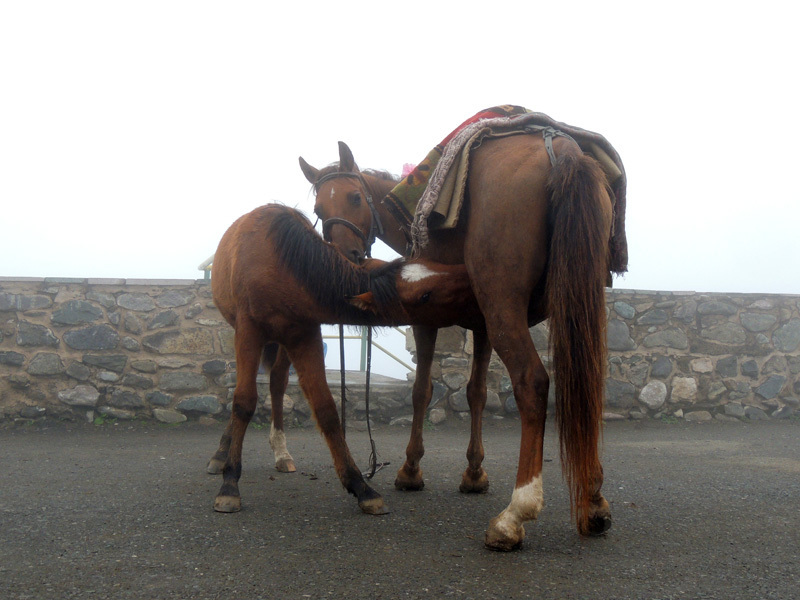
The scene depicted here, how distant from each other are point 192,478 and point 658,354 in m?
5.04

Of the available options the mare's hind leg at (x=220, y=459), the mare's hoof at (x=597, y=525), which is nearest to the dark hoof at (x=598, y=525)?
the mare's hoof at (x=597, y=525)

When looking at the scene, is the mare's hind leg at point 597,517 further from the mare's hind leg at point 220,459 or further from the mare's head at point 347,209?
the mare's hind leg at point 220,459

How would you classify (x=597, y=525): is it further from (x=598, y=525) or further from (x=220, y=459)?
(x=220, y=459)

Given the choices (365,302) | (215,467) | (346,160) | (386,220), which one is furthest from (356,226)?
(215,467)

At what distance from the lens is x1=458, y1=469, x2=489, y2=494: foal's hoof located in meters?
3.71

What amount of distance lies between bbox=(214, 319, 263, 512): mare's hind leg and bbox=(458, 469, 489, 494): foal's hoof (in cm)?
126

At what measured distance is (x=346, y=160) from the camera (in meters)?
4.53

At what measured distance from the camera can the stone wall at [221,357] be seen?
250 inches

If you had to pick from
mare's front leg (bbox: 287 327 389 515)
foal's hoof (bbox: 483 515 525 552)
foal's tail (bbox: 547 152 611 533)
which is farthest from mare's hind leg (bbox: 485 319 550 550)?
mare's front leg (bbox: 287 327 389 515)

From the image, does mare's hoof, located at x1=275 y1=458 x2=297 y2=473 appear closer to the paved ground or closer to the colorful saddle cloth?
the paved ground

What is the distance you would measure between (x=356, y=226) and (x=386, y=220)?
0.28 m

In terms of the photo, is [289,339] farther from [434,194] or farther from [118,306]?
[118,306]

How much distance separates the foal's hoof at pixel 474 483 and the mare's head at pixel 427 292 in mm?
1108

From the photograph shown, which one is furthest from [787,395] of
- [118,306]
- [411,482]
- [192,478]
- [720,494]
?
[118,306]
